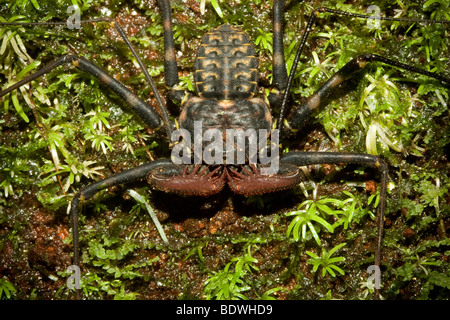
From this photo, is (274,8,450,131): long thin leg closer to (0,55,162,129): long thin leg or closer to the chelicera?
the chelicera

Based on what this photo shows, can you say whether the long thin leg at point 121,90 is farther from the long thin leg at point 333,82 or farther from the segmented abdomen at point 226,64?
the long thin leg at point 333,82

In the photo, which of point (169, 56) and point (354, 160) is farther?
point (169, 56)

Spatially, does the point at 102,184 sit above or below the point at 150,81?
below

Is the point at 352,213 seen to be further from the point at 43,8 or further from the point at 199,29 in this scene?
the point at 43,8

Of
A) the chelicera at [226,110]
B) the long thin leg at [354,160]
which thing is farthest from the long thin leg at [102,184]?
the long thin leg at [354,160]

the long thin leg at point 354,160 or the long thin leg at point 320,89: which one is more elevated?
the long thin leg at point 320,89

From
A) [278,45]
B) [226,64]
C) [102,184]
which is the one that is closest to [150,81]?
[226,64]

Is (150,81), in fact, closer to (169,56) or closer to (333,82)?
(169,56)

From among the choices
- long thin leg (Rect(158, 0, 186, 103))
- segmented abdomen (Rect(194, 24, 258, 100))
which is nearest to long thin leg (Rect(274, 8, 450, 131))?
segmented abdomen (Rect(194, 24, 258, 100))
